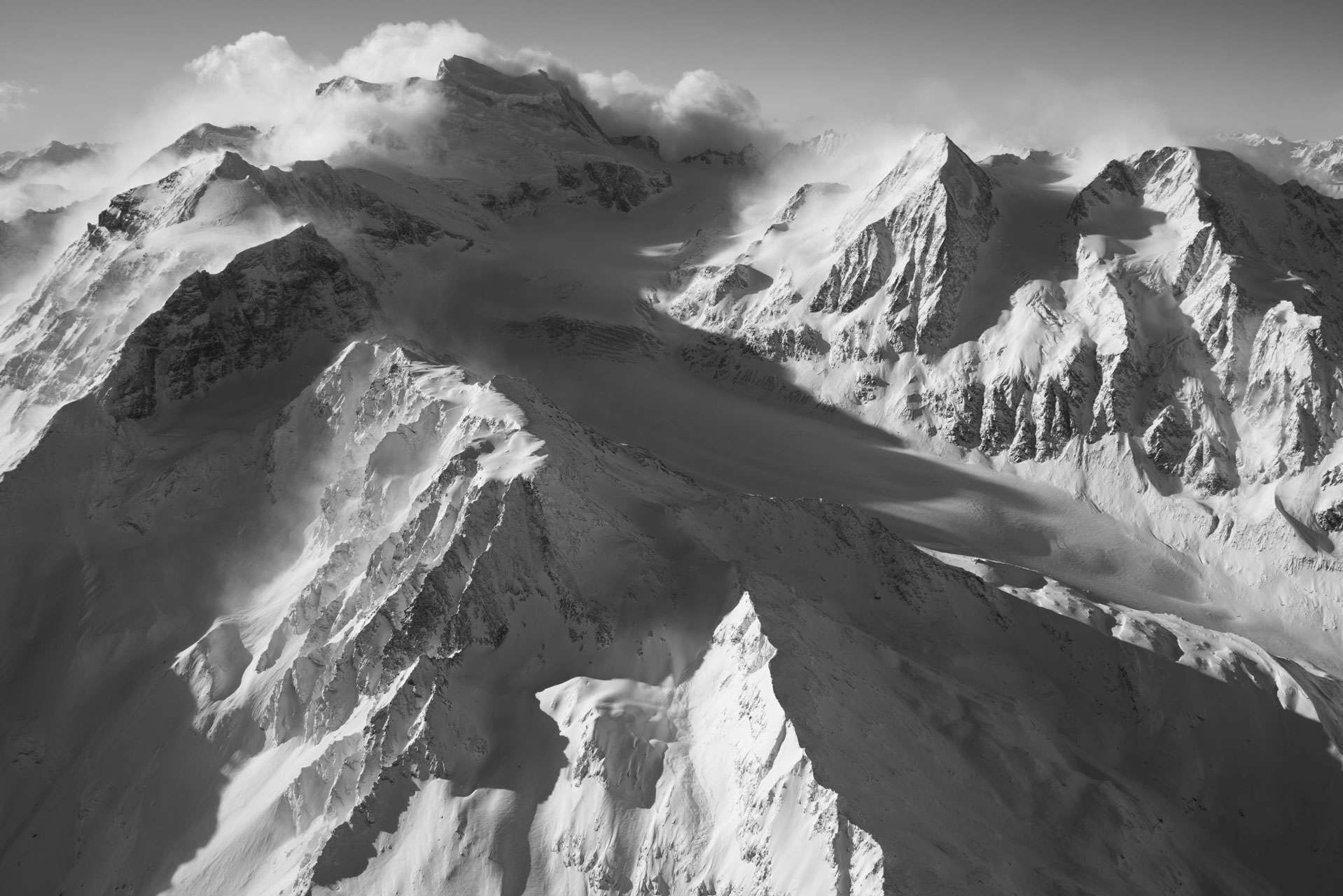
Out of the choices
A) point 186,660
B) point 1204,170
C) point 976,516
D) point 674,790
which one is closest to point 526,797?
point 674,790

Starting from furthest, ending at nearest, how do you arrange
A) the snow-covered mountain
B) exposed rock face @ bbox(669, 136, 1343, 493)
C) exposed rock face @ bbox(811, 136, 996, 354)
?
exposed rock face @ bbox(811, 136, 996, 354)
exposed rock face @ bbox(669, 136, 1343, 493)
the snow-covered mountain

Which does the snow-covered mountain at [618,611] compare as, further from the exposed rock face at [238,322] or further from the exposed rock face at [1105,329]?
the exposed rock face at [1105,329]

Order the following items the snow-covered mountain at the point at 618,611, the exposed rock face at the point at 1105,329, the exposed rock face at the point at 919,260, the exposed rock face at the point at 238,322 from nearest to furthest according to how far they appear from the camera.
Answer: the snow-covered mountain at the point at 618,611 < the exposed rock face at the point at 238,322 < the exposed rock face at the point at 1105,329 < the exposed rock face at the point at 919,260

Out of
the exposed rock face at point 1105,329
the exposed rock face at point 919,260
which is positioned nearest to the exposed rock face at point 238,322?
the exposed rock face at point 1105,329

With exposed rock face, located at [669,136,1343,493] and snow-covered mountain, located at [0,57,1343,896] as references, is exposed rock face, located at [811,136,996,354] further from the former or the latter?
snow-covered mountain, located at [0,57,1343,896]

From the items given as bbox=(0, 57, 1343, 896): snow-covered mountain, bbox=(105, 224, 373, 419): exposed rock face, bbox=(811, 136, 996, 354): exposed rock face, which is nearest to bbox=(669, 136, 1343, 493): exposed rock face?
bbox=(811, 136, 996, 354): exposed rock face

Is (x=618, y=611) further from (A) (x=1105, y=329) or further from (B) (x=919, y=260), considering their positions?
(B) (x=919, y=260)

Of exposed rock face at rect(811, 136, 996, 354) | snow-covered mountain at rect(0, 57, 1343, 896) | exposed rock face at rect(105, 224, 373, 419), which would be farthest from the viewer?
exposed rock face at rect(811, 136, 996, 354)
